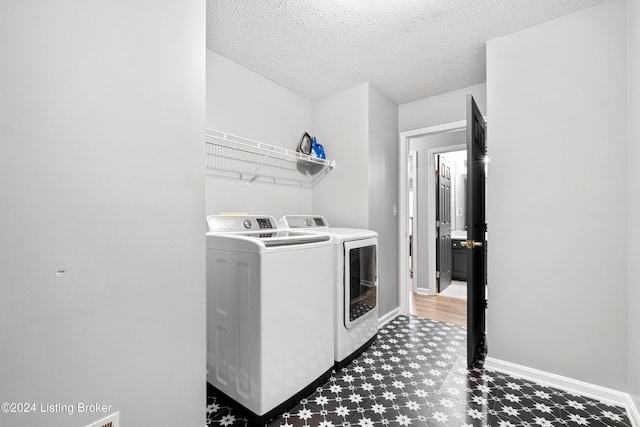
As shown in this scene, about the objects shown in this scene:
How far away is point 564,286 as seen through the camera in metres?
1.80

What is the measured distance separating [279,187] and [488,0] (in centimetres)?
208

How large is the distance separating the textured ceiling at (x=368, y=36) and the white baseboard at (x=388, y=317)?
2405mm

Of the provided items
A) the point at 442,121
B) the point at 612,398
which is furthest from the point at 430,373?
the point at 442,121

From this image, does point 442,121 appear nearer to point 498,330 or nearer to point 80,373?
point 498,330

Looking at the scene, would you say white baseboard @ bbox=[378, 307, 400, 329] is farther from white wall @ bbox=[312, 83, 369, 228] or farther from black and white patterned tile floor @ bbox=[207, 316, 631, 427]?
white wall @ bbox=[312, 83, 369, 228]

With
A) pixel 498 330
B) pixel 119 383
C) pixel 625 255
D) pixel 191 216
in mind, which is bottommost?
pixel 498 330

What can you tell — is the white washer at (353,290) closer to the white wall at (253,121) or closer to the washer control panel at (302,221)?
the washer control panel at (302,221)

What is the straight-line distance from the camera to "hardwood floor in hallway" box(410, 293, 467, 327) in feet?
9.95

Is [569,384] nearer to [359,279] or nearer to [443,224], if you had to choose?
[359,279]

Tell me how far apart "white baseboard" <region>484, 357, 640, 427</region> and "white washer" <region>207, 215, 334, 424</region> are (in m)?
1.27

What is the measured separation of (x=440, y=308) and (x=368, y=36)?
304 centimetres

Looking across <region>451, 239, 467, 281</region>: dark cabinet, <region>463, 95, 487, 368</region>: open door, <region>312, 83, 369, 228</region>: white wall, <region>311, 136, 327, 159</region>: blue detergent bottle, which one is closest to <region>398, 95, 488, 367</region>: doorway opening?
<region>463, 95, 487, 368</region>: open door

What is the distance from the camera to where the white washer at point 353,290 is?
79.4 inches

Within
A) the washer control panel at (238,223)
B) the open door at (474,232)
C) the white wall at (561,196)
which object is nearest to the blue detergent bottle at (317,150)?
the washer control panel at (238,223)
